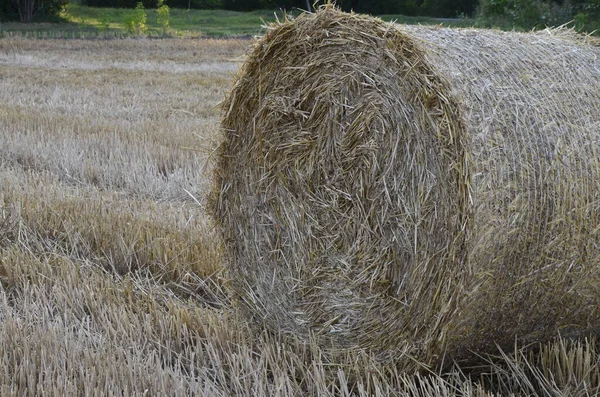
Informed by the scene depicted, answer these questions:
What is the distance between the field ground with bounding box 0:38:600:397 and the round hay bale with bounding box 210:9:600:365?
16cm

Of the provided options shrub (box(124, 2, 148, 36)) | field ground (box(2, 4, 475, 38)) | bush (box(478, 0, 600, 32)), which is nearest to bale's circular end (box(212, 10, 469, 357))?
bush (box(478, 0, 600, 32))

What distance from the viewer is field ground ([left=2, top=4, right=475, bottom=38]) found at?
103 feet

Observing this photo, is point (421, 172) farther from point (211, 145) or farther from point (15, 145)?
point (15, 145)

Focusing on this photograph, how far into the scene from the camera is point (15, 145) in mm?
6617

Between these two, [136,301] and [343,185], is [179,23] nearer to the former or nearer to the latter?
[136,301]

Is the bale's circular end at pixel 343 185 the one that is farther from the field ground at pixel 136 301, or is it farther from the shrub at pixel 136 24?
the shrub at pixel 136 24

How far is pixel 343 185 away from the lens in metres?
3.06

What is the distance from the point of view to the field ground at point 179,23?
31422 mm

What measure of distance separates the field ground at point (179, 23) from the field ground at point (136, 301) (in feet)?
78.1

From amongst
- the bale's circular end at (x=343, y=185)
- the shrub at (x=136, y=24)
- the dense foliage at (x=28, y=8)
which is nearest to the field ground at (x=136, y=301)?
the bale's circular end at (x=343, y=185)

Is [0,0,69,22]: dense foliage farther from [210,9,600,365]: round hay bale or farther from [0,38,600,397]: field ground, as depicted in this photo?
[210,9,600,365]: round hay bale

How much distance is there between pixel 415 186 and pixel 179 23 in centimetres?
3736

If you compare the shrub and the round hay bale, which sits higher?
the round hay bale

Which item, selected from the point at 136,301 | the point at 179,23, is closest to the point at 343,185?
the point at 136,301
